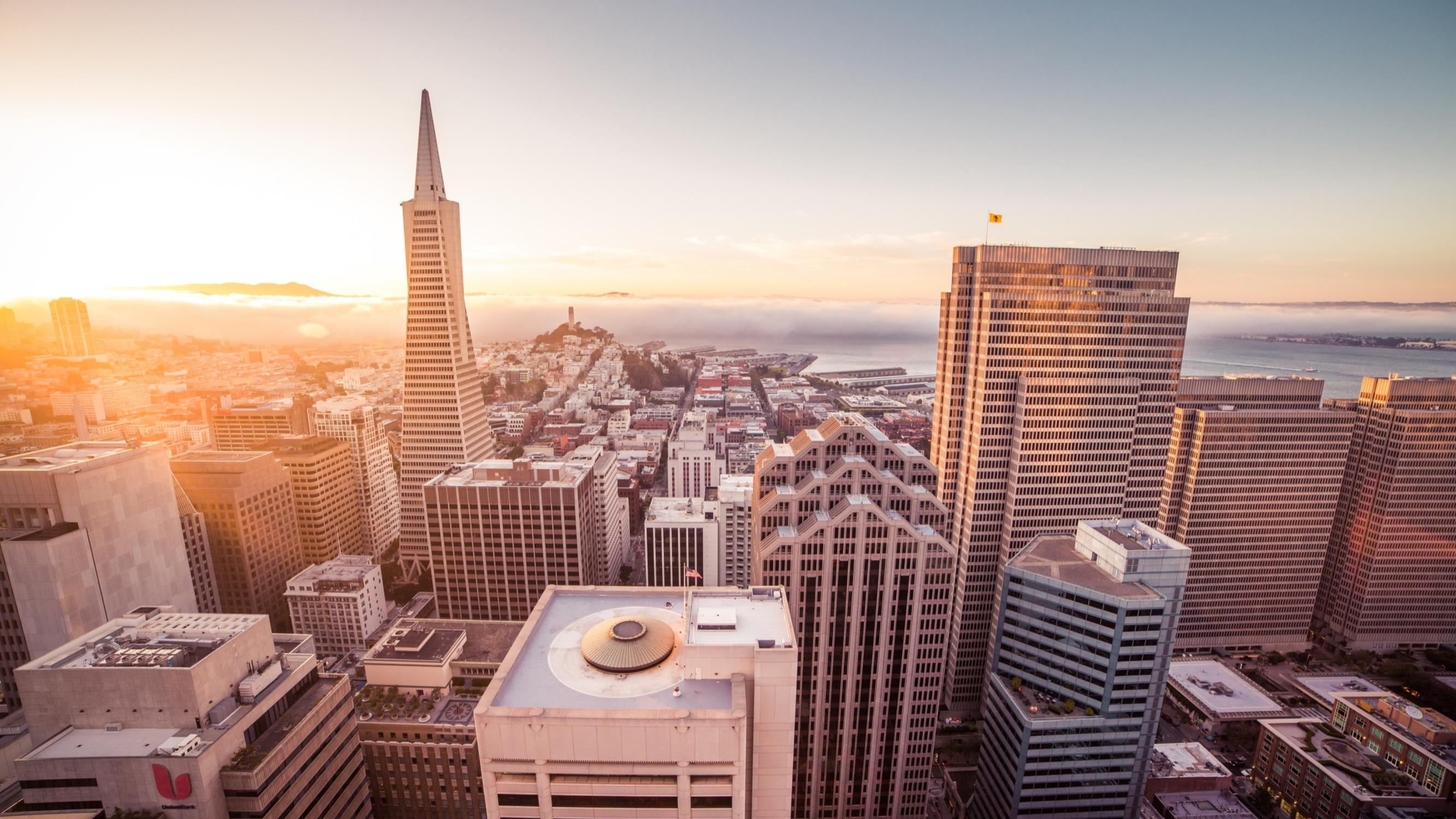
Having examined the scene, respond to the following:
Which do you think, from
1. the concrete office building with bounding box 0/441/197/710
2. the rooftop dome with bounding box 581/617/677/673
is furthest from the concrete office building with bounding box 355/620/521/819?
the rooftop dome with bounding box 581/617/677/673

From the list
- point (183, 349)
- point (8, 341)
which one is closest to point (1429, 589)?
point (8, 341)

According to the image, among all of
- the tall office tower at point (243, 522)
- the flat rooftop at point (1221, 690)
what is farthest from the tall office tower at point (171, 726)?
the flat rooftop at point (1221, 690)

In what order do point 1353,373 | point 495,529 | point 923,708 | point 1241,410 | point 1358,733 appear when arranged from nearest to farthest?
point 923,708 → point 1358,733 → point 495,529 → point 1241,410 → point 1353,373

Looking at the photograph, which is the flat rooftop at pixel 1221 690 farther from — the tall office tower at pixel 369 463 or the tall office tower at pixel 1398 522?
the tall office tower at pixel 369 463

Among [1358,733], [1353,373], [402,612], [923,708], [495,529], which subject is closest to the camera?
[923,708]

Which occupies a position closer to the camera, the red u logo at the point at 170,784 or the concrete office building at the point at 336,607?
the red u logo at the point at 170,784

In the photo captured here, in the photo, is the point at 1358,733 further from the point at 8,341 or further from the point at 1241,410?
the point at 8,341

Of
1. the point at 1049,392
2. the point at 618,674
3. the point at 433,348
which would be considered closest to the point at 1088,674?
the point at 1049,392
